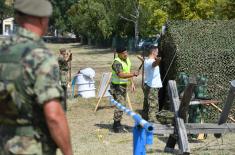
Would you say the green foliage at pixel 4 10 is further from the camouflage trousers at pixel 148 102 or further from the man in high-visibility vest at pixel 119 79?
the man in high-visibility vest at pixel 119 79

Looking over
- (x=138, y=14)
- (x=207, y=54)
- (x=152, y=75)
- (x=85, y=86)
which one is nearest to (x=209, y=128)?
(x=152, y=75)

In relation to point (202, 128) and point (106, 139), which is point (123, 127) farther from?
point (202, 128)

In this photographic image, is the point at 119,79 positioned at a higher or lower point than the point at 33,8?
lower

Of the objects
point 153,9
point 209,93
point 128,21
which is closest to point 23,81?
point 209,93

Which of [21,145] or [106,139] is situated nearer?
[21,145]

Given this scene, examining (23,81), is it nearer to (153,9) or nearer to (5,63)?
(5,63)

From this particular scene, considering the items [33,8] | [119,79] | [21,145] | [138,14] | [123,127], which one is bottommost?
[123,127]

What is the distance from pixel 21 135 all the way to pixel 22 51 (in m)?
0.53

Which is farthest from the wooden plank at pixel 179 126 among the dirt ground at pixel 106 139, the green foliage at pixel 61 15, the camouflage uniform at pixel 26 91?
the green foliage at pixel 61 15

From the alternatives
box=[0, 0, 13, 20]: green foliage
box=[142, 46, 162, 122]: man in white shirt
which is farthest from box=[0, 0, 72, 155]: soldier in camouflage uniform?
box=[0, 0, 13, 20]: green foliage

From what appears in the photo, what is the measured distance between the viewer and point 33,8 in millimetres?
3316

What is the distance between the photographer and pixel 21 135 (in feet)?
11.1

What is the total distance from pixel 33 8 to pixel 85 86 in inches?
489

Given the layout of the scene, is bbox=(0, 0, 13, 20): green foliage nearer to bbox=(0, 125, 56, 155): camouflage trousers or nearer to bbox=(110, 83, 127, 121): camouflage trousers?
bbox=(110, 83, 127, 121): camouflage trousers
